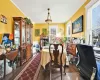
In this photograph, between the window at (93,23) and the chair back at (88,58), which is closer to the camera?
the chair back at (88,58)

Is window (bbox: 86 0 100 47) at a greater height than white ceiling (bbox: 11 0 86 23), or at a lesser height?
lesser

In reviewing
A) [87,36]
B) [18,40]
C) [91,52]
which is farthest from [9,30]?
[91,52]

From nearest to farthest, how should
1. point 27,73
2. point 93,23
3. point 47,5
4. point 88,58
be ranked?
point 88,58 → point 27,73 → point 93,23 → point 47,5

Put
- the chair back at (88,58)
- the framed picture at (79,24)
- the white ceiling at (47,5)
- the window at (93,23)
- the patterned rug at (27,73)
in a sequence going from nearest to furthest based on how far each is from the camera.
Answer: the chair back at (88,58) < the patterned rug at (27,73) < the window at (93,23) < the white ceiling at (47,5) < the framed picture at (79,24)

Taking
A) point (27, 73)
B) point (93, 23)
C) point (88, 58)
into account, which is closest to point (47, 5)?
point (93, 23)

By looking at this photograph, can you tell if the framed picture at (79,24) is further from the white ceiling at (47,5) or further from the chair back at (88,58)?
the chair back at (88,58)

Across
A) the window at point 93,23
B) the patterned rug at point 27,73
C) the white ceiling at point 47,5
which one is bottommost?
the patterned rug at point 27,73

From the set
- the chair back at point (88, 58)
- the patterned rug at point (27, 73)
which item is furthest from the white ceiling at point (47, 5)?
the chair back at point (88, 58)

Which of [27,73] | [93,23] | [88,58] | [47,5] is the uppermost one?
[47,5]

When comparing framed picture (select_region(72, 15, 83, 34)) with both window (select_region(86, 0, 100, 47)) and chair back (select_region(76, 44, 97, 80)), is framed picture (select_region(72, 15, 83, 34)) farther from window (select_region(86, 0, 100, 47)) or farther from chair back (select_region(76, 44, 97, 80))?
chair back (select_region(76, 44, 97, 80))

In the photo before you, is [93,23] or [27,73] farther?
[93,23]

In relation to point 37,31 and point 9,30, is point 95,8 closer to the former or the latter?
point 9,30

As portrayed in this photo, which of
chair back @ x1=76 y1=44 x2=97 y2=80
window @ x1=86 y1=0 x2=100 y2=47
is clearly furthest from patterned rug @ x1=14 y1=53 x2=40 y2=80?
window @ x1=86 y1=0 x2=100 y2=47

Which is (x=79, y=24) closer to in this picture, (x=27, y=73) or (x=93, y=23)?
(x=93, y=23)
